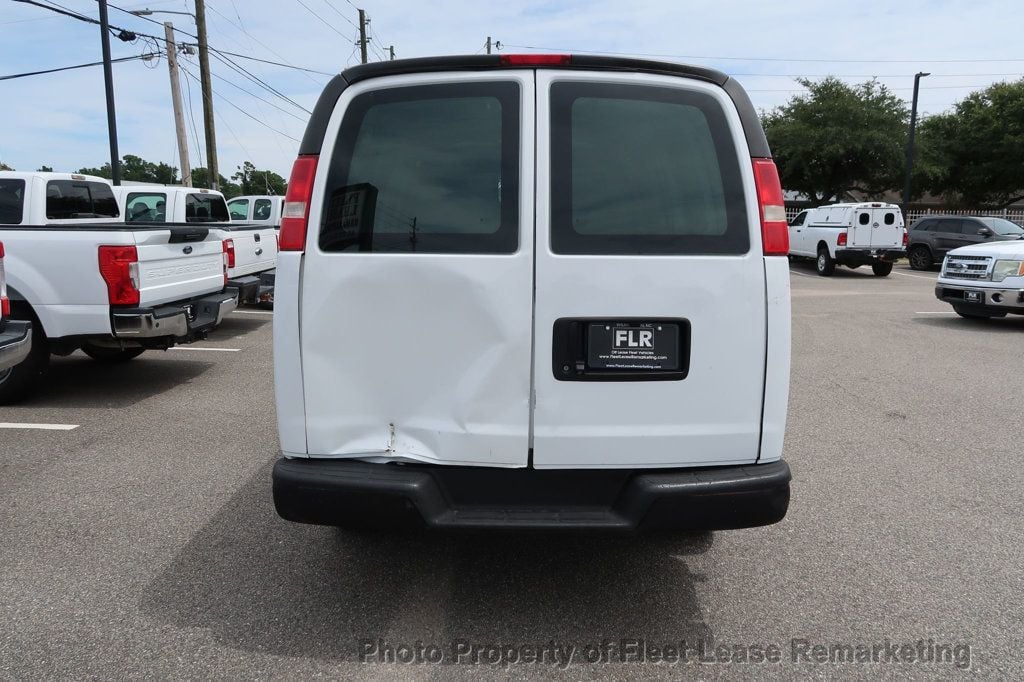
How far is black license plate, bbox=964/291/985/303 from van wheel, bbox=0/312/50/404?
11445 millimetres

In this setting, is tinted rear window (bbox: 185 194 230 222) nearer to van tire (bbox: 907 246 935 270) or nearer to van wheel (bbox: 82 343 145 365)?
van wheel (bbox: 82 343 145 365)

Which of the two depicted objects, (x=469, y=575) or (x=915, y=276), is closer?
(x=469, y=575)

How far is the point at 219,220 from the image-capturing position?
1259 centimetres

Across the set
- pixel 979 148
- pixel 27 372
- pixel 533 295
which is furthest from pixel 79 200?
pixel 979 148

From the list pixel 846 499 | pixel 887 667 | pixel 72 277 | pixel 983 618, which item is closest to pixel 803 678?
pixel 887 667

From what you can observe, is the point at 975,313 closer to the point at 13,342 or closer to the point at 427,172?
the point at 427,172

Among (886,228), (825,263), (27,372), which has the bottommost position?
(825,263)

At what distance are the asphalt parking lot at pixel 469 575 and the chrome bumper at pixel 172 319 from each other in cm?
87

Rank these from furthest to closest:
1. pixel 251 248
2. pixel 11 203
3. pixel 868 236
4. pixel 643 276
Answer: pixel 868 236 → pixel 251 248 → pixel 11 203 → pixel 643 276

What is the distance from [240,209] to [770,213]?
611 inches

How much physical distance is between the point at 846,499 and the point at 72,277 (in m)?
5.83

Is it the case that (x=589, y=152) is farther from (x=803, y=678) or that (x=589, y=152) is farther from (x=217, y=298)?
(x=217, y=298)

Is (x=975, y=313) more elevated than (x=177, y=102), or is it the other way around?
(x=177, y=102)

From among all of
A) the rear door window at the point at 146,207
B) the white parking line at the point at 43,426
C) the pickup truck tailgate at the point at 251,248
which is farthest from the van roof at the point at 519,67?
the rear door window at the point at 146,207
